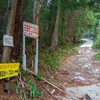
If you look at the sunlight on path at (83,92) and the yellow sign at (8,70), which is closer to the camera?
the yellow sign at (8,70)

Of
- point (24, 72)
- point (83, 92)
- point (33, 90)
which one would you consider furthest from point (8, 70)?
point (83, 92)

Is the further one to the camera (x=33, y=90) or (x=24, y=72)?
(x=24, y=72)

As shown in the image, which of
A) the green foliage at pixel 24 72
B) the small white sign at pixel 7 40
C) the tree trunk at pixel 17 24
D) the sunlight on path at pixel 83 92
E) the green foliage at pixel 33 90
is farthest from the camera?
the tree trunk at pixel 17 24

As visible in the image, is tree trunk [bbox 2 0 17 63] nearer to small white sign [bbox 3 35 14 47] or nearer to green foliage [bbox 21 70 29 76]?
small white sign [bbox 3 35 14 47]

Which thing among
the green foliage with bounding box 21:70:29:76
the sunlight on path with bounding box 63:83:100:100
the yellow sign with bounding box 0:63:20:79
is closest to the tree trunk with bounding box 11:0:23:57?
the green foliage with bounding box 21:70:29:76

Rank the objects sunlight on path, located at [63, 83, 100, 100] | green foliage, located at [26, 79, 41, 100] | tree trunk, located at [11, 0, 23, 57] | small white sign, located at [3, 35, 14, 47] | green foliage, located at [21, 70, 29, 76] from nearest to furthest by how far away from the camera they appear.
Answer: small white sign, located at [3, 35, 14, 47] < green foliage, located at [26, 79, 41, 100] < green foliage, located at [21, 70, 29, 76] < sunlight on path, located at [63, 83, 100, 100] < tree trunk, located at [11, 0, 23, 57]

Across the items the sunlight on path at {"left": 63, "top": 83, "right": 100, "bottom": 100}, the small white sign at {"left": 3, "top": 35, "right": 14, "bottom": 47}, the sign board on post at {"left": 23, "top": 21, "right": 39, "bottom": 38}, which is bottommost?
the sunlight on path at {"left": 63, "top": 83, "right": 100, "bottom": 100}

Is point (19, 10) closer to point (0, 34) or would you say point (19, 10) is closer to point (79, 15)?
point (0, 34)

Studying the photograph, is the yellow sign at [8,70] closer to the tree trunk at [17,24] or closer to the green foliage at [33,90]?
the green foliage at [33,90]

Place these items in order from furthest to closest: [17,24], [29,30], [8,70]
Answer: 1. [17,24]
2. [29,30]
3. [8,70]

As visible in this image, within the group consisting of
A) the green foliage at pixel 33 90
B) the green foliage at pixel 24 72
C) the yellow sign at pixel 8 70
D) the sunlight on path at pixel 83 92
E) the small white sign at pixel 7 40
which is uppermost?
the small white sign at pixel 7 40

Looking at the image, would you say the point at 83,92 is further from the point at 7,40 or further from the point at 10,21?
the point at 10,21

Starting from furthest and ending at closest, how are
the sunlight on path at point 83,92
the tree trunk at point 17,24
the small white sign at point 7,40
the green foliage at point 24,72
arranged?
1. the tree trunk at point 17,24
2. the sunlight on path at point 83,92
3. the green foliage at point 24,72
4. the small white sign at point 7,40

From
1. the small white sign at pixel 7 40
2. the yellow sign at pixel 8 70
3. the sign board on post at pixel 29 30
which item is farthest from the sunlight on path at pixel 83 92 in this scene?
the small white sign at pixel 7 40
